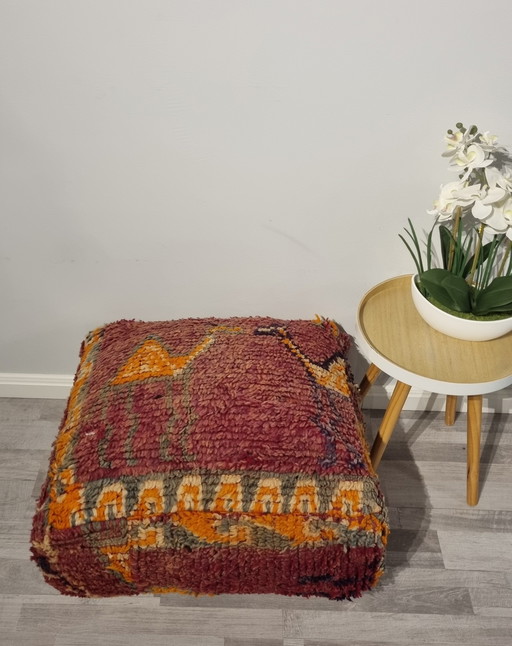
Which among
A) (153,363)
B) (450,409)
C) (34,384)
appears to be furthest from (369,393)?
(34,384)

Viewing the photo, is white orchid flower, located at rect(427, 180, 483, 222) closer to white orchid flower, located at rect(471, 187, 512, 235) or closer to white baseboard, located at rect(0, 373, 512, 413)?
white orchid flower, located at rect(471, 187, 512, 235)

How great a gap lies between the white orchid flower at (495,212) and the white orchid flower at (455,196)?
0.01m

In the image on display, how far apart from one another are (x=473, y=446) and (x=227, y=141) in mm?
826

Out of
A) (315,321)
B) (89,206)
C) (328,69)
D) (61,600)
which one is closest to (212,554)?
(61,600)

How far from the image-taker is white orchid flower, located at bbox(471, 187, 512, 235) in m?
0.96

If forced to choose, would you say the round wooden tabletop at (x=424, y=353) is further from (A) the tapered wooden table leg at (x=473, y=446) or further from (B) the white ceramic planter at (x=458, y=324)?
(A) the tapered wooden table leg at (x=473, y=446)

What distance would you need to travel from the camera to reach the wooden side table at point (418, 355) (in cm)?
105

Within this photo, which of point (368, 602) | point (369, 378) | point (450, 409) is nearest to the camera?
point (368, 602)

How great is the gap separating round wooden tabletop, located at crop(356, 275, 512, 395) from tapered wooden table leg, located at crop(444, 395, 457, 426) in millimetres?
381

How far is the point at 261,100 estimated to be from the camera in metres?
1.01

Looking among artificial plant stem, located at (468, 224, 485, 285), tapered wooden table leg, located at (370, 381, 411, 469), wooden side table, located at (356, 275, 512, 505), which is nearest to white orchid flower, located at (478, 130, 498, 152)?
artificial plant stem, located at (468, 224, 485, 285)

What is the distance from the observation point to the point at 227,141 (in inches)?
41.9

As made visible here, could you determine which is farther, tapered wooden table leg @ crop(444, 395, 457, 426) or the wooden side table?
tapered wooden table leg @ crop(444, 395, 457, 426)

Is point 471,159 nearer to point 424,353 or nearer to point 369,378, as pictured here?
point 424,353
